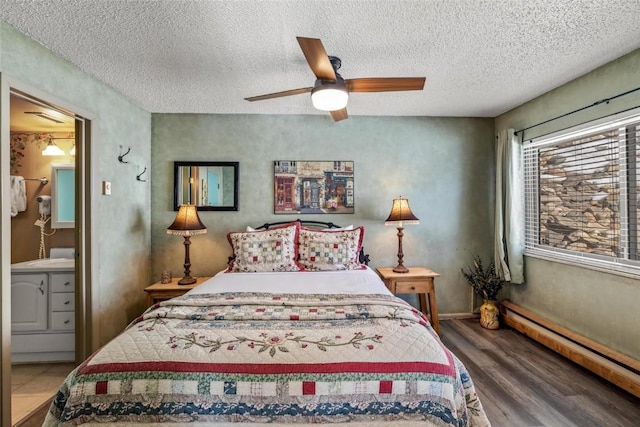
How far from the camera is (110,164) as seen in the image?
106 inches

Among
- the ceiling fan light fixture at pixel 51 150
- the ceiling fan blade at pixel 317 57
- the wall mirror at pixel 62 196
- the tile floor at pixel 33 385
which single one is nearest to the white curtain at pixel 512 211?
the ceiling fan blade at pixel 317 57

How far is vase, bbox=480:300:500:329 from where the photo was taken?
3215 mm

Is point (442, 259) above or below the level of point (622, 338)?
above

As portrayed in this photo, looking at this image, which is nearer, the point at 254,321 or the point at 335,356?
the point at 335,356

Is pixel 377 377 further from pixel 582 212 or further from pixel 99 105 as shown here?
pixel 99 105

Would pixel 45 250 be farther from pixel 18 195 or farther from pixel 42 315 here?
pixel 42 315

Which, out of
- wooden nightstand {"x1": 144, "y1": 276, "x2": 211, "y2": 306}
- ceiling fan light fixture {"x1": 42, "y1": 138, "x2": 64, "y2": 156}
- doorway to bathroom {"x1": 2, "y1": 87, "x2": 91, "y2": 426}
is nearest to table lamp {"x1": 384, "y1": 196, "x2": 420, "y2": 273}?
wooden nightstand {"x1": 144, "y1": 276, "x2": 211, "y2": 306}

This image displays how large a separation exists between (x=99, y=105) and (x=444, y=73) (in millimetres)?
2963

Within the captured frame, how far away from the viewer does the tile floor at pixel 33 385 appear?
2039 millimetres

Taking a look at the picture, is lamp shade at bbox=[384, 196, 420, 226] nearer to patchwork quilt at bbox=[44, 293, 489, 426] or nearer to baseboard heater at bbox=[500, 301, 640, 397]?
baseboard heater at bbox=[500, 301, 640, 397]

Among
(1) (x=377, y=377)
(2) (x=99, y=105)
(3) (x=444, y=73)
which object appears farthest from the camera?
(2) (x=99, y=105)

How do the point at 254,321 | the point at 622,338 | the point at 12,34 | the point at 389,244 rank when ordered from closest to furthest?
the point at 254,321 < the point at 12,34 < the point at 622,338 < the point at 389,244

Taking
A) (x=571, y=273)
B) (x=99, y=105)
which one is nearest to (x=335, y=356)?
(x=571, y=273)

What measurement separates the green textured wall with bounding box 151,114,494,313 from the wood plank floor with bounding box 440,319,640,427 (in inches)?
32.6
